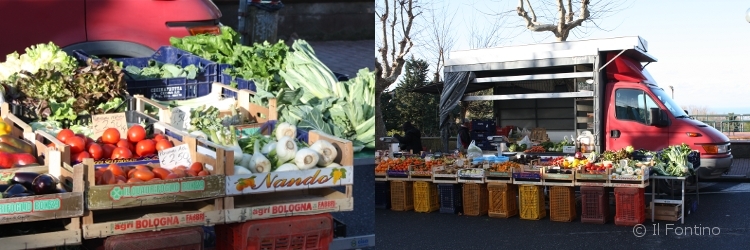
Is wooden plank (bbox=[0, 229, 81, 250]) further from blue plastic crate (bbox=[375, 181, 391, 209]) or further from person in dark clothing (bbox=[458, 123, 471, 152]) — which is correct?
person in dark clothing (bbox=[458, 123, 471, 152])

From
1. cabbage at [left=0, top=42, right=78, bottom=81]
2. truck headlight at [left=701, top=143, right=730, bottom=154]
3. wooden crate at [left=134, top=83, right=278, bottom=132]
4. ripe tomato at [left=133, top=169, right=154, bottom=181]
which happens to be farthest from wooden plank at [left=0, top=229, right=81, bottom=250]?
truck headlight at [left=701, top=143, right=730, bottom=154]

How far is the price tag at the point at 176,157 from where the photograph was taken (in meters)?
4.08

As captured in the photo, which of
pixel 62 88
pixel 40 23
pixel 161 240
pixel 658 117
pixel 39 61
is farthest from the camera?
pixel 658 117

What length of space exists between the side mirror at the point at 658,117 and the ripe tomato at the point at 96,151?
6392 millimetres

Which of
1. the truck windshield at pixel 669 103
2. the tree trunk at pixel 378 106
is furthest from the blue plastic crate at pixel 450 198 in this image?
the truck windshield at pixel 669 103

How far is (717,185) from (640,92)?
3033 millimetres

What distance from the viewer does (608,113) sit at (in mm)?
8867

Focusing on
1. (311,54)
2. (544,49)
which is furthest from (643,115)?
(311,54)

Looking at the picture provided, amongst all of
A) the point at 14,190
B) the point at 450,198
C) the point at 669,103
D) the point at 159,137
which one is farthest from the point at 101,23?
the point at 669,103

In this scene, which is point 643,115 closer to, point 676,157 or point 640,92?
point 640,92

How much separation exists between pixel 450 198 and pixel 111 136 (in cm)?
432

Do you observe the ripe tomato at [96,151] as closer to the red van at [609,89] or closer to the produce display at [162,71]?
the produce display at [162,71]

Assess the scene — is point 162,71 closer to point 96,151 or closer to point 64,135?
point 64,135

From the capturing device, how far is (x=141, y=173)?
12.1ft
